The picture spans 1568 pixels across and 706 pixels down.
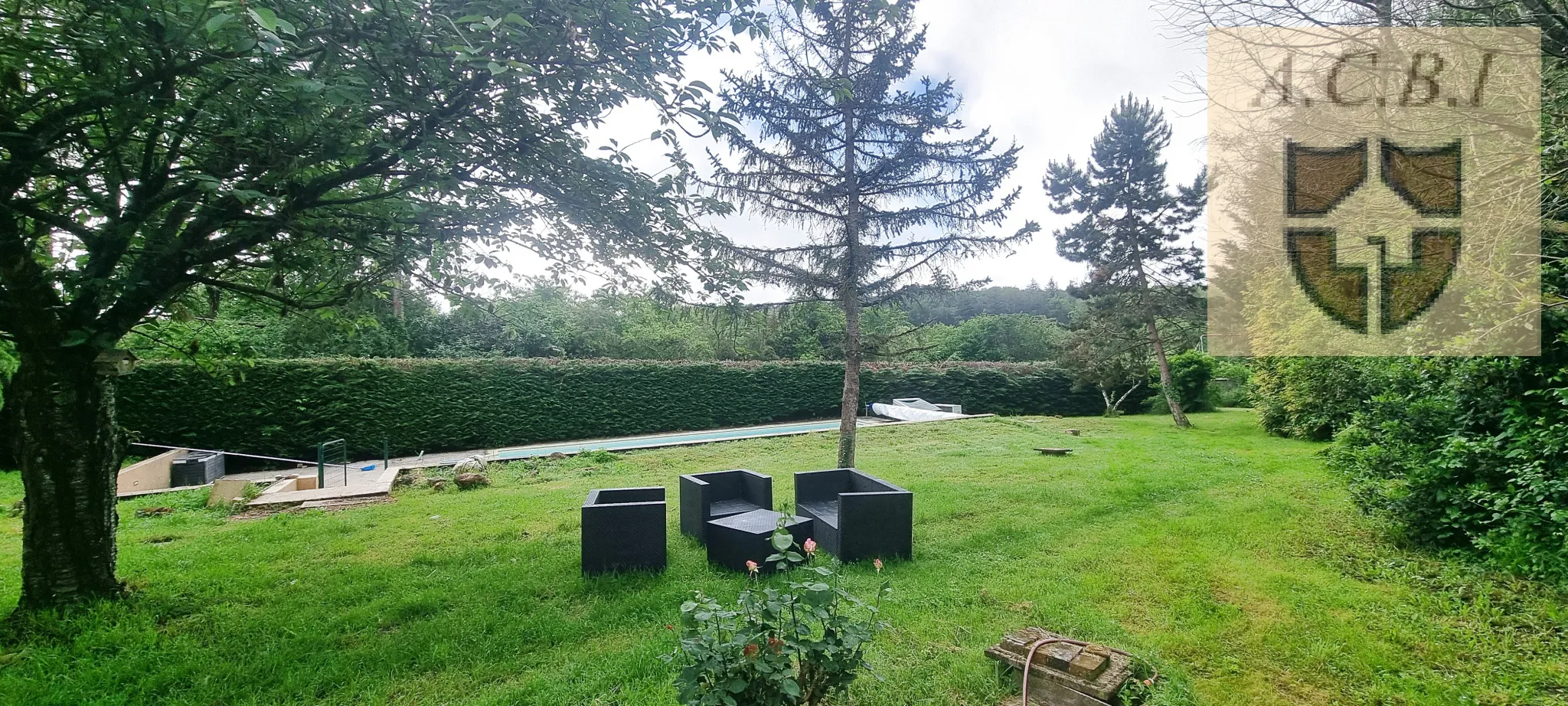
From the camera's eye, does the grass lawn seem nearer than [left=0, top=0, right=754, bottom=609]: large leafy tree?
No

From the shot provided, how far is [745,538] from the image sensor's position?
13.7 feet

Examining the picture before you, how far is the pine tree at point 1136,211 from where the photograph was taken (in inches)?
640

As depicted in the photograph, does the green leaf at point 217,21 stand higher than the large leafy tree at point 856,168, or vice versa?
the large leafy tree at point 856,168

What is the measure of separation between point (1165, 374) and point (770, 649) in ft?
54.0

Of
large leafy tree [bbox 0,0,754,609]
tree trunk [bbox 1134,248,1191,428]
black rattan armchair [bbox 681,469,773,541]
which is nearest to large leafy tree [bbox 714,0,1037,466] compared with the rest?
black rattan armchair [bbox 681,469,773,541]

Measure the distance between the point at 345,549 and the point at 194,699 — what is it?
8.27 feet

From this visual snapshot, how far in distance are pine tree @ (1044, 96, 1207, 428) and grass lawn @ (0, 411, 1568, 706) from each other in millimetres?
11206

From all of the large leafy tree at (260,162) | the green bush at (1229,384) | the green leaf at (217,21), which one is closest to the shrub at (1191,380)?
the green bush at (1229,384)

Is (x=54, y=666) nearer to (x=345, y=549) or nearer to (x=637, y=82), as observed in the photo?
(x=345, y=549)

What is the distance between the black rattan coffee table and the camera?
4.11 m

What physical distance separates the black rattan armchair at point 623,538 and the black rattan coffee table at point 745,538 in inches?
15.6

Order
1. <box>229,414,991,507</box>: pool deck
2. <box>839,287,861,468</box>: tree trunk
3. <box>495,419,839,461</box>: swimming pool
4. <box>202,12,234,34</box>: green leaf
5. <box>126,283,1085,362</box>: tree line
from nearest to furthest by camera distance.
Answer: <box>202,12,234,34</box>: green leaf → <box>126,283,1085,362</box>: tree line → <box>229,414,991,507</box>: pool deck → <box>839,287,861,468</box>: tree trunk → <box>495,419,839,461</box>: swimming pool

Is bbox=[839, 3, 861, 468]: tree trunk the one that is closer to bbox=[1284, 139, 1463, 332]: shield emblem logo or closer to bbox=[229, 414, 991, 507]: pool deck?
bbox=[1284, 139, 1463, 332]: shield emblem logo

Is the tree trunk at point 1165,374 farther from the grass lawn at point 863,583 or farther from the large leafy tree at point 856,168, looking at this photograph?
the large leafy tree at point 856,168
